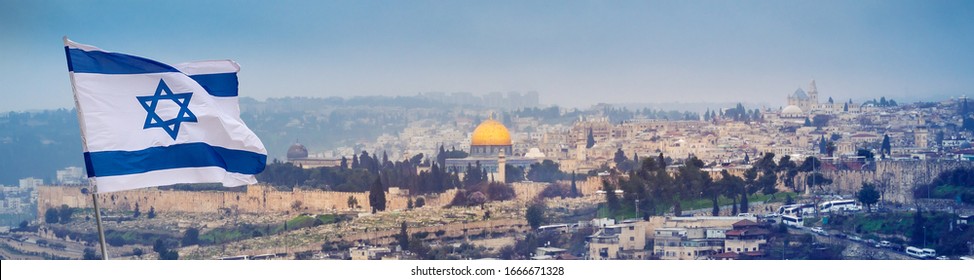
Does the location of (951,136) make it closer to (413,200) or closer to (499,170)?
(499,170)

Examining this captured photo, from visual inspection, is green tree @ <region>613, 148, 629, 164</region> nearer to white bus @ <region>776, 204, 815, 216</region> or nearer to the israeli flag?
white bus @ <region>776, 204, 815, 216</region>

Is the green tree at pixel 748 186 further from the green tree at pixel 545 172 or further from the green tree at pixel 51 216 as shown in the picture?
the green tree at pixel 51 216

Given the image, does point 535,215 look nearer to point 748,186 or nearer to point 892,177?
point 748,186

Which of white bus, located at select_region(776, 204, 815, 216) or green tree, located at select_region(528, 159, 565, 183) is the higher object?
green tree, located at select_region(528, 159, 565, 183)


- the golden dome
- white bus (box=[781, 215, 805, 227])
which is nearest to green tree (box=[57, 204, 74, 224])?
the golden dome

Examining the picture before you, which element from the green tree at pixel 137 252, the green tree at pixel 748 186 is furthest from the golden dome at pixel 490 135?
the green tree at pixel 137 252

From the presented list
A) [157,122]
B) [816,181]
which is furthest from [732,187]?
[157,122]

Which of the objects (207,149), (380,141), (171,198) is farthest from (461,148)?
(207,149)
